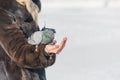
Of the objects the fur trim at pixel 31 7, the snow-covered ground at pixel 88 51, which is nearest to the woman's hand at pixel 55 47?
the fur trim at pixel 31 7

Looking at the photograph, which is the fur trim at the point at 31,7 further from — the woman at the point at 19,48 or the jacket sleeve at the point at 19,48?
the jacket sleeve at the point at 19,48

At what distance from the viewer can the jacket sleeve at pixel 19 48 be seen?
2.47 metres

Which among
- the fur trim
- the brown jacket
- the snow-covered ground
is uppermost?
the fur trim

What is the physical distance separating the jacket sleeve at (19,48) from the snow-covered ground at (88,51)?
13.7 ft

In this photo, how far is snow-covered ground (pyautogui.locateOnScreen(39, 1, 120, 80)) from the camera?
7.06 metres

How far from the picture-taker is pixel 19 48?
2480mm

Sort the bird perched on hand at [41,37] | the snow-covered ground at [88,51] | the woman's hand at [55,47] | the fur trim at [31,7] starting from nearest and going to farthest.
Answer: the woman's hand at [55,47] < the bird perched on hand at [41,37] < the fur trim at [31,7] < the snow-covered ground at [88,51]

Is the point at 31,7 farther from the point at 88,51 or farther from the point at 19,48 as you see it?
the point at 88,51

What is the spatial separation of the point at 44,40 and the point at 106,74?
449 cm

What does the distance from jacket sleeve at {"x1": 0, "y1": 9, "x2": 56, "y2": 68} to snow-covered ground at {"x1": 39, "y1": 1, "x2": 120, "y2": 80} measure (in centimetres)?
418

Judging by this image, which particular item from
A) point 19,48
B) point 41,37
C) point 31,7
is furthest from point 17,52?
point 31,7

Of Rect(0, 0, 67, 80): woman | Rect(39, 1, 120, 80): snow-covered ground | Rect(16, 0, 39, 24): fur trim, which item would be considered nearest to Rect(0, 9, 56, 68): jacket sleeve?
Rect(0, 0, 67, 80): woman

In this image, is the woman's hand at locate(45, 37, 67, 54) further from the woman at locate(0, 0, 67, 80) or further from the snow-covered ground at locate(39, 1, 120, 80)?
the snow-covered ground at locate(39, 1, 120, 80)

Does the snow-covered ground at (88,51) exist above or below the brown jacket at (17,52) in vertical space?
below
